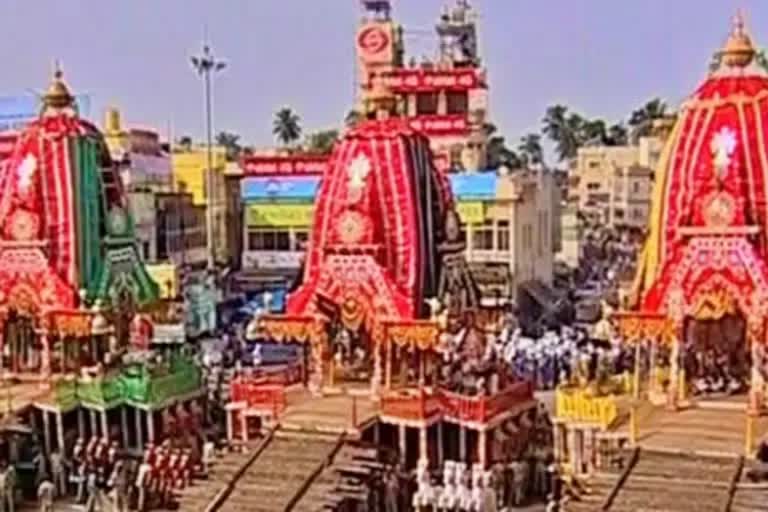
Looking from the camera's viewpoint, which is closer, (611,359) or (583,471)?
(583,471)

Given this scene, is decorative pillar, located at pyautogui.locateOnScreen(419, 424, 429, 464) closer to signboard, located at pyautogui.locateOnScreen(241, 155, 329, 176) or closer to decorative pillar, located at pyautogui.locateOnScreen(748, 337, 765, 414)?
decorative pillar, located at pyautogui.locateOnScreen(748, 337, 765, 414)

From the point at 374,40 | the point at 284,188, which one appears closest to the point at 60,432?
the point at 284,188

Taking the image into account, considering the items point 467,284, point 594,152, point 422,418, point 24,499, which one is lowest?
point 24,499

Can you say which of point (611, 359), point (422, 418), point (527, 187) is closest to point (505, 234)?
point (527, 187)

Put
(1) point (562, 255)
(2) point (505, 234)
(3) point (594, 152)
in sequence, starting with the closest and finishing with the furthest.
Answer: (2) point (505, 234) → (1) point (562, 255) → (3) point (594, 152)

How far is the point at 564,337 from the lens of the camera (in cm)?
3778

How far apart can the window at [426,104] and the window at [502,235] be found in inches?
478

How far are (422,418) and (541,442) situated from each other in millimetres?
3337

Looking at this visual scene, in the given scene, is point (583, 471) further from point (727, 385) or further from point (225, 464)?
point (225, 464)

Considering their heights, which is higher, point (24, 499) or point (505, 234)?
point (505, 234)

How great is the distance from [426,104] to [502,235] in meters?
12.6

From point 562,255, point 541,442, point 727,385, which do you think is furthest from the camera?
point 562,255

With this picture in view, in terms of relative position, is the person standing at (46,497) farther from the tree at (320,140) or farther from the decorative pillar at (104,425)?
the tree at (320,140)

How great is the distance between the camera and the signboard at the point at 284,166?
164 ft
